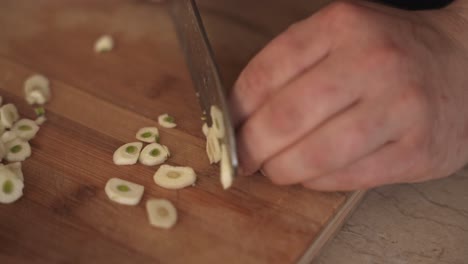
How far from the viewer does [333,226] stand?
1.02 metres

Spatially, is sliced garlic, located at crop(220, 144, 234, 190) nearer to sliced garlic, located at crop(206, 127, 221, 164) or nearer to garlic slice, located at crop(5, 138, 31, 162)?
sliced garlic, located at crop(206, 127, 221, 164)

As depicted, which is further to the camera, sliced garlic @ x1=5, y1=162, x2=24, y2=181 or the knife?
sliced garlic @ x1=5, y1=162, x2=24, y2=181

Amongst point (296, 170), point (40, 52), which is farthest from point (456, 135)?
point (40, 52)

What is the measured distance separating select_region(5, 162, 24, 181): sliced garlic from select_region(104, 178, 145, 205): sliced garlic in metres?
0.14

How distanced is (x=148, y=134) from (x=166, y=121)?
48 mm

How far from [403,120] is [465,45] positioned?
0.24 metres

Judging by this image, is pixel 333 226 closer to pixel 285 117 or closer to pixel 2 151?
pixel 285 117

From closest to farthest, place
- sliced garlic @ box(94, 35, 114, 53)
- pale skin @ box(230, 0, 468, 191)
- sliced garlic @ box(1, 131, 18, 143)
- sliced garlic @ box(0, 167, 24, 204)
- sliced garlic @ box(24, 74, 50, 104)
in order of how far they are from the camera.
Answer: pale skin @ box(230, 0, 468, 191)
sliced garlic @ box(0, 167, 24, 204)
sliced garlic @ box(1, 131, 18, 143)
sliced garlic @ box(24, 74, 50, 104)
sliced garlic @ box(94, 35, 114, 53)

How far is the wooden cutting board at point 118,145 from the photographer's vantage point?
3.13ft

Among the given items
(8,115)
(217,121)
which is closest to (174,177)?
(217,121)

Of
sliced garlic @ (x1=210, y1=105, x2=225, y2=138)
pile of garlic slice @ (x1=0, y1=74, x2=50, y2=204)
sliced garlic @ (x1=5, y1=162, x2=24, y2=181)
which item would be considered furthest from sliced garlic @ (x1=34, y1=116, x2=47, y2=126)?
sliced garlic @ (x1=210, y1=105, x2=225, y2=138)

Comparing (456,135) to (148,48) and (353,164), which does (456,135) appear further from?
(148,48)

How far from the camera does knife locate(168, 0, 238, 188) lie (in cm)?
92

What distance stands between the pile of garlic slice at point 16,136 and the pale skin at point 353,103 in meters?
0.37
